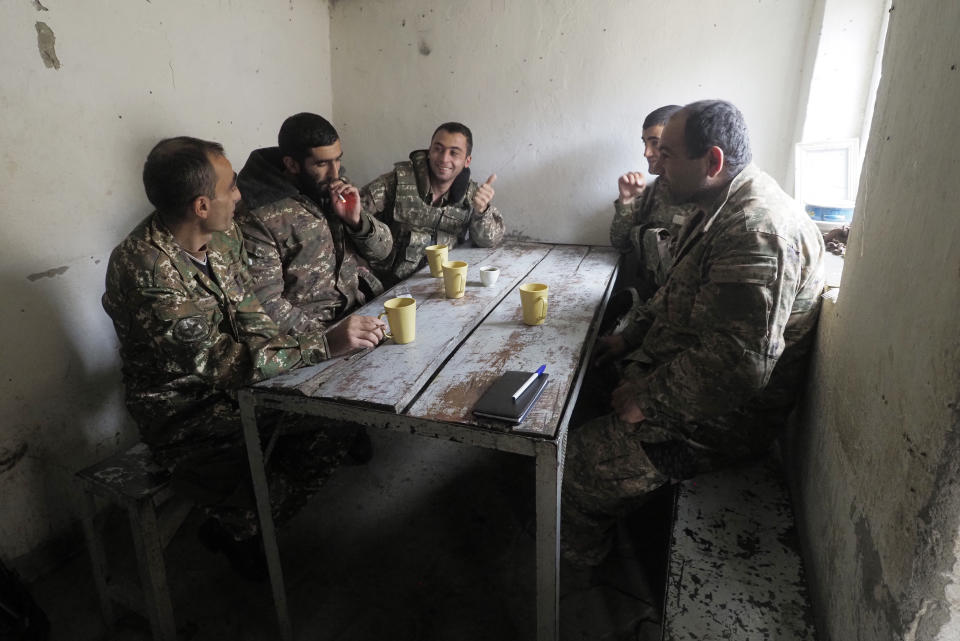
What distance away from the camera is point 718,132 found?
1665 millimetres

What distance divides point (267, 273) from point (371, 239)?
55 cm

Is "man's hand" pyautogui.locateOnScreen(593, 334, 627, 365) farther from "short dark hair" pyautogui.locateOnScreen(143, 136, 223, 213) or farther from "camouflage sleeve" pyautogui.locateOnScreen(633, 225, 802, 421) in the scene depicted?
"short dark hair" pyautogui.locateOnScreen(143, 136, 223, 213)

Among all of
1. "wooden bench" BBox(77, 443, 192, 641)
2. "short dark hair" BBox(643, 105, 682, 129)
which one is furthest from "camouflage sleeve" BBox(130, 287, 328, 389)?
"short dark hair" BBox(643, 105, 682, 129)

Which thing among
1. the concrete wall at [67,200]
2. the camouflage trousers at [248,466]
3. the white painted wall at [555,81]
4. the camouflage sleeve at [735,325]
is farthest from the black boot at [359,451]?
the white painted wall at [555,81]

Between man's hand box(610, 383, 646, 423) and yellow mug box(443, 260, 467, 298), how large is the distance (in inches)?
29.4

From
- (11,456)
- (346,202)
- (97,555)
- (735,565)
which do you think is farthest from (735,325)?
(11,456)

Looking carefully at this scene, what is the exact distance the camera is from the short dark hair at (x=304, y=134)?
223cm

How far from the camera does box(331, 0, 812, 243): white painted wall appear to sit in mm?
2826

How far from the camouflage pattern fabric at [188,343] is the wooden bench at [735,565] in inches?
47.6

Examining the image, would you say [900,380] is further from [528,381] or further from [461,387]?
[461,387]

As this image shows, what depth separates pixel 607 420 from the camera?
183 centimetres

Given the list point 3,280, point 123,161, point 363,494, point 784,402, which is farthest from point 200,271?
point 784,402

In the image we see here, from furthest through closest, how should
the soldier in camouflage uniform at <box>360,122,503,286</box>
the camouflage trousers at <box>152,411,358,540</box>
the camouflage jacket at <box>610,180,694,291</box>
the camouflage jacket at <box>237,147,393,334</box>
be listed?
the soldier in camouflage uniform at <box>360,122,503,286</box>
the camouflage jacket at <box>610,180,694,291</box>
the camouflage jacket at <box>237,147,393,334</box>
the camouflage trousers at <box>152,411,358,540</box>

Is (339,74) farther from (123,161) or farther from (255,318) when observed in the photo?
(255,318)
